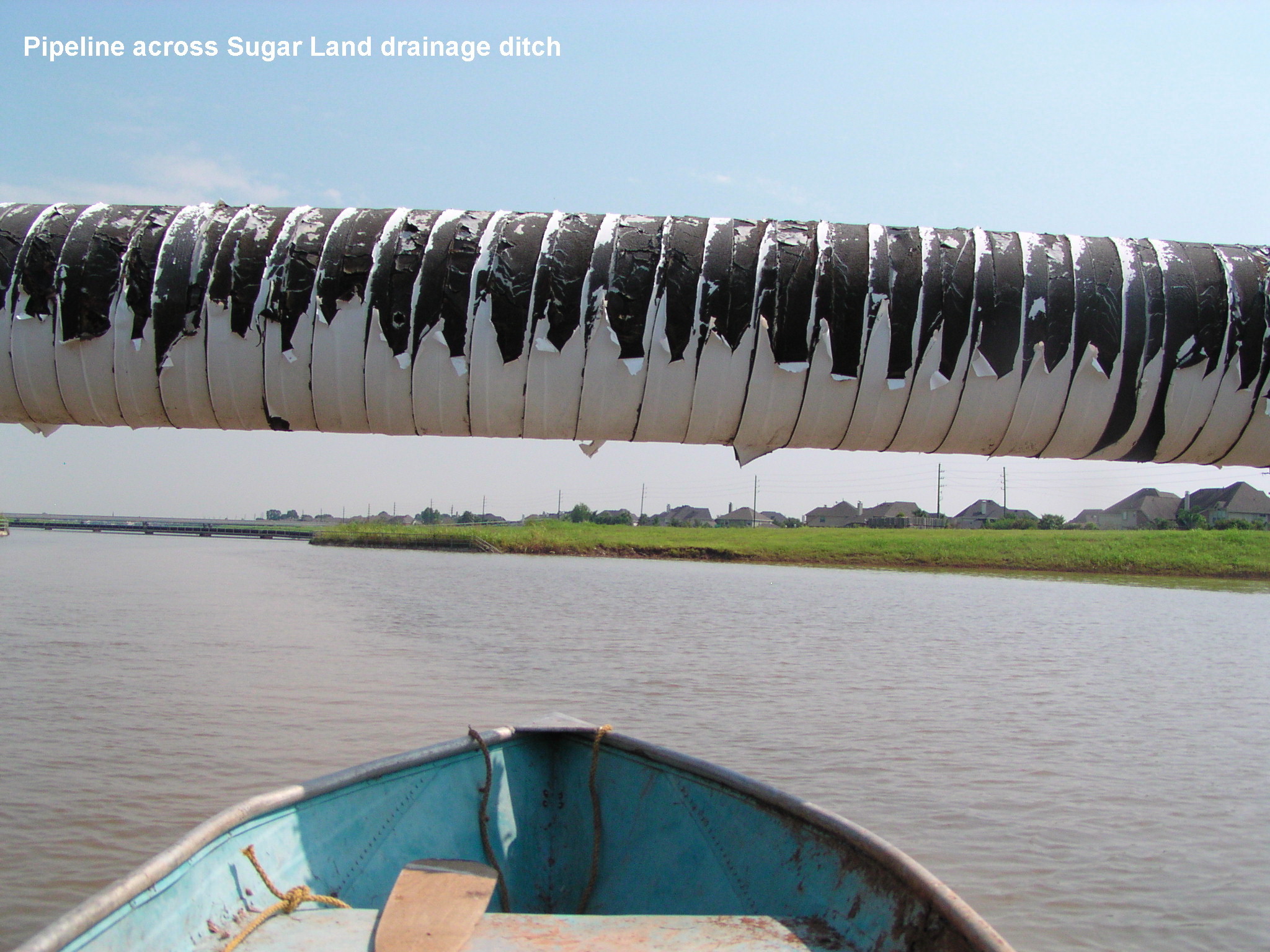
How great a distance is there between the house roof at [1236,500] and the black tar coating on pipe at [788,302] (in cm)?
9559

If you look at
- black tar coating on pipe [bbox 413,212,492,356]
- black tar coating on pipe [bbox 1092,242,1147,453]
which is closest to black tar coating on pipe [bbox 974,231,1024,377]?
black tar coating on pipe [bbox 1092,242,1147,453]

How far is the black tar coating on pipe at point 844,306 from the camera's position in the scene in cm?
434

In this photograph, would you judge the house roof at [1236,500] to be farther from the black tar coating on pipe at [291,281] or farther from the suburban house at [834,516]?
the black tar coating on pipe at [291,281]

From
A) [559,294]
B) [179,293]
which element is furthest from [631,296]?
[179,293]

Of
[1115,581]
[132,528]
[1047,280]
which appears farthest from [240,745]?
[132,528]

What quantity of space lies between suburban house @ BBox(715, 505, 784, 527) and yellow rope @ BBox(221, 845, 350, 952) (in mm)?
113980

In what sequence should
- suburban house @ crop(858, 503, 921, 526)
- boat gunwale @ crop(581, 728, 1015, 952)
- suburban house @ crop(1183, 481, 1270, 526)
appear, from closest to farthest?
boat gunwale @ crop(581, 728, 1015, 952), suburban house @ crop(1183, 481, 1270, 526), suburban house @ crop(858, 503, 921, 526)

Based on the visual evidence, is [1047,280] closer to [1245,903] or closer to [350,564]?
[1245,903]

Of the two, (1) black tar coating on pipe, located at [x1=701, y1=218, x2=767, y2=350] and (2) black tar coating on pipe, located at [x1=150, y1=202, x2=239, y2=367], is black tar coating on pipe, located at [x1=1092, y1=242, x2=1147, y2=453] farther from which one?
(2) black tar coating on pipe, located at [x1=150, y1=202, x2=239, y2=367]

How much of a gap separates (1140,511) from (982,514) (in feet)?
56.3

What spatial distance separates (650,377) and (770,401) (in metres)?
0.57

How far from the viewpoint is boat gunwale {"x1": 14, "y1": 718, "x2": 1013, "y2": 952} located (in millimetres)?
2822

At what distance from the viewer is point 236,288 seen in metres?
4.42

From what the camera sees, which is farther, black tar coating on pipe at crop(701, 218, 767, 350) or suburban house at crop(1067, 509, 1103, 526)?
suburban house at crop(1067, 509, 1103, 526)
